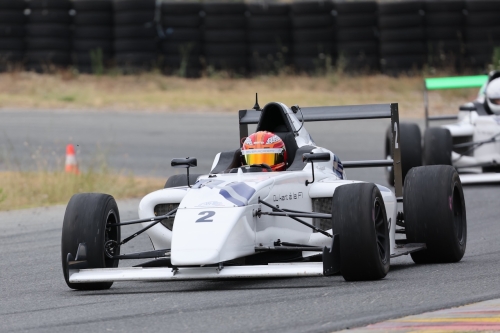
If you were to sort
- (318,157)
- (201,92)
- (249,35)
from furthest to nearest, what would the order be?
(201,92), (249,35), (318,157)

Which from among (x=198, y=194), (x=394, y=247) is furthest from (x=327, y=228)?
(x=198, y=194)

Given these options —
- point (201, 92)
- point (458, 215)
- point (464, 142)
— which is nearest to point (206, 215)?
point (458, 215)

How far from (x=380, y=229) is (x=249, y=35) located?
18500 millimetres

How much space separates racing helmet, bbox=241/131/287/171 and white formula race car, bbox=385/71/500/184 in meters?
6.67

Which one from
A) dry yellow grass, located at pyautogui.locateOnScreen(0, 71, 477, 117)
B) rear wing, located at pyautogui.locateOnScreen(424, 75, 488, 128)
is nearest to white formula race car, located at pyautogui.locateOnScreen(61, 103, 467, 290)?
rear wing, located at pyautogui.locateOnScreen(424, 75, 488, 128)

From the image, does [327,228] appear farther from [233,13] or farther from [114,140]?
[233,13]

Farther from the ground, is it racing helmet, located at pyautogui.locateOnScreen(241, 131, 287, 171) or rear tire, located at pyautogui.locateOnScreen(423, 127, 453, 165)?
racing helmet, located at pyautogui.locateOnScreen(241, 131, 287, 171)

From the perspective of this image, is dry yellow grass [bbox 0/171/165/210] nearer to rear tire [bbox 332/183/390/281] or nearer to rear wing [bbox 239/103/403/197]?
rear wing [bbox 239/103/403/197]

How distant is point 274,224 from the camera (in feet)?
27.3

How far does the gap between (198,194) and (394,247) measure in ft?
6.21

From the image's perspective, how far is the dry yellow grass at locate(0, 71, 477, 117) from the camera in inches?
1004

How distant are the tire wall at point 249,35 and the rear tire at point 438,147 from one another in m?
9.51

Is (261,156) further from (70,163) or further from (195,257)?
(70,163)

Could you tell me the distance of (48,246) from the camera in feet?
36.5
